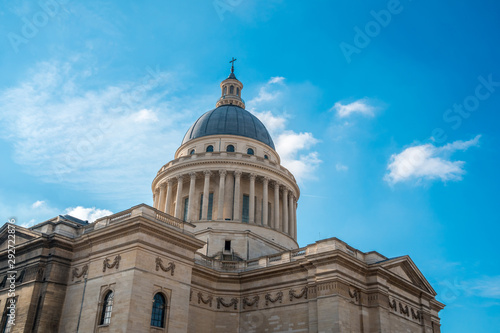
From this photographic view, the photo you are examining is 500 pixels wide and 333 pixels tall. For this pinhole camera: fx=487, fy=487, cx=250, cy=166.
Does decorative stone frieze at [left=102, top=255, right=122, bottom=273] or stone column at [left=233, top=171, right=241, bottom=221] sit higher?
stone column at [left=233, top=171, right=241, bottom=221]

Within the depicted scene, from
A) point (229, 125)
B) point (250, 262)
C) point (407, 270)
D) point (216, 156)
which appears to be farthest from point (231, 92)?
point (407, 270)

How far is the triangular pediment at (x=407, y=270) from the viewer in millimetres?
36706

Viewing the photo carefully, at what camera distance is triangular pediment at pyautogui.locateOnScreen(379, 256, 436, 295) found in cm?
3671

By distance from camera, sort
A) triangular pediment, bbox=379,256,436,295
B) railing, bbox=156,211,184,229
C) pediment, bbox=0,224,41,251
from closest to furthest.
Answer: railing, bbox=156,211,184,229 → pediment, bbox=0,224,41,251 → triangular pediment, bbox=379,256,436,295

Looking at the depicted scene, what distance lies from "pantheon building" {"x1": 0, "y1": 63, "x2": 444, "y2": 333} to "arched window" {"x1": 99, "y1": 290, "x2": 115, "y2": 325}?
62mm

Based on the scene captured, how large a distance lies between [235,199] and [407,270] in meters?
17.0

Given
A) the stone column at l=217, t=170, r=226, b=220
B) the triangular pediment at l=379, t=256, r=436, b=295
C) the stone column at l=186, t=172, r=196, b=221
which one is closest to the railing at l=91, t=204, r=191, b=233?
the stone column at l=217, t=170, r=226, b=220

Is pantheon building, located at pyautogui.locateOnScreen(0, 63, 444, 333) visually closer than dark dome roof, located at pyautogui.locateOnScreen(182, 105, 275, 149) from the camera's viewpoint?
Yes

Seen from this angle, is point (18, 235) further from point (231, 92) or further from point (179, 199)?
point (231, 92)

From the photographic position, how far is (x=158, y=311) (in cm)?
3002

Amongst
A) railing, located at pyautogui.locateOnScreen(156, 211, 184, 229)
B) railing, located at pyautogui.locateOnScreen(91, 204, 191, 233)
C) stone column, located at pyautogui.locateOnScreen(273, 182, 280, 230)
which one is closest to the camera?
railing, located at pyautogui.locateOnScreen(91, 204, 191, 233)

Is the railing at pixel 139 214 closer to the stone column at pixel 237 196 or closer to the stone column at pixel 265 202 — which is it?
the stone column at pixel 237 196

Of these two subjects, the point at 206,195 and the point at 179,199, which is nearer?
the point at 206,195

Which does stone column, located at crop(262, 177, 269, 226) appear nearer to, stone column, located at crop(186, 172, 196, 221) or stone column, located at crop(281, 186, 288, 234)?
stone column, located at crop(281, 186, 288, 234)
